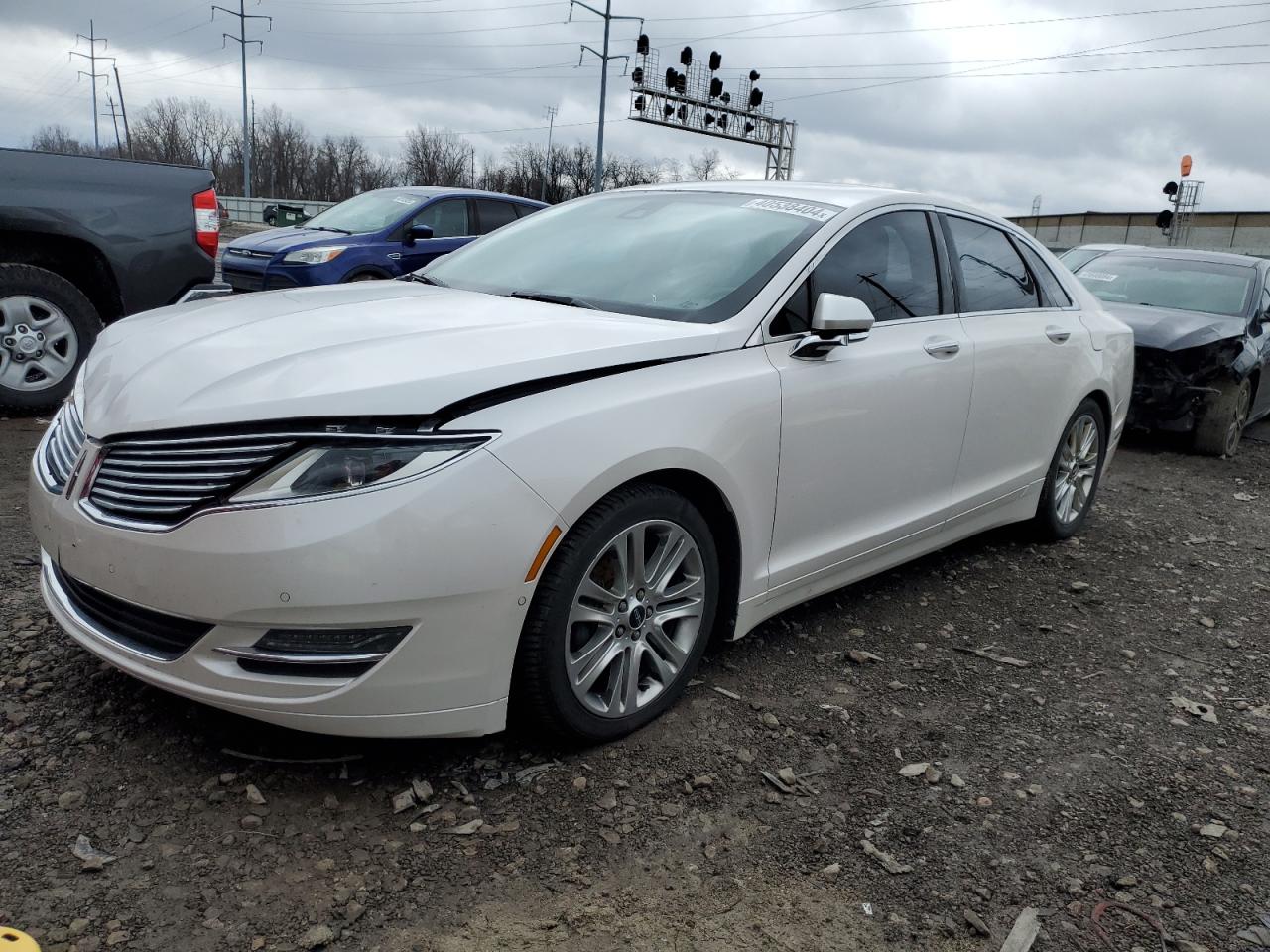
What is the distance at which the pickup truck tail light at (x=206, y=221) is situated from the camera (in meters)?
6.38

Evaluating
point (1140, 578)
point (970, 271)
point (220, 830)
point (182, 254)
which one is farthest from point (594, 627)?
point (182, 254)

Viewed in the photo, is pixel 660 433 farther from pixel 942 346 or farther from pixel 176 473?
pixel 942 346

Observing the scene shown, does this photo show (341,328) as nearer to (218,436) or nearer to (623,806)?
(218,436)

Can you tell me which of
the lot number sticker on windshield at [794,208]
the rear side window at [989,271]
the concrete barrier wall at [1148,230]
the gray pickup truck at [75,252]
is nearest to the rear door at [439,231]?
the gray pickup truck at [75,252]

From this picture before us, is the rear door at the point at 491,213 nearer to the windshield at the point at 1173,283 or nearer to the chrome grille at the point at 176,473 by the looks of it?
the windshield at the point at 1173,283

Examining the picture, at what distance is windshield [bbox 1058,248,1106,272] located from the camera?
9578 millimetres

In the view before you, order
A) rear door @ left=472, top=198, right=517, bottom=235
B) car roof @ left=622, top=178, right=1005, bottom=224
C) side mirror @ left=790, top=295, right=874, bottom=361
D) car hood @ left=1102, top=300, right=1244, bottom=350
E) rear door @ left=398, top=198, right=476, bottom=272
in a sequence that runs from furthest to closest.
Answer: rear door @ left=472, top=198, right=517, bottom=235 < rear door @ left=398, top=198, right=476, bottom=272 < car hood @ left=1102, top=300, right=1244, bottom=350 < car roof @ left=622, top=178, right=1005, bottom=224 < side mirror @ left=790, top=295, right=874, bottom=361

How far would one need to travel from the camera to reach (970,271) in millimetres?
4328

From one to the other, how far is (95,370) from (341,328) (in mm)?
727

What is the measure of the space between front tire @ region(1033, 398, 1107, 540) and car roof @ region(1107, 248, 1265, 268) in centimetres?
497

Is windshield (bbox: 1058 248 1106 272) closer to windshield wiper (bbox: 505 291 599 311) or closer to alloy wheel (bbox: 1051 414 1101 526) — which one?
alloy wheel (bbox: 1051 414 1101 526)

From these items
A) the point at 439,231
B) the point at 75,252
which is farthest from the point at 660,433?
the point at 439,231

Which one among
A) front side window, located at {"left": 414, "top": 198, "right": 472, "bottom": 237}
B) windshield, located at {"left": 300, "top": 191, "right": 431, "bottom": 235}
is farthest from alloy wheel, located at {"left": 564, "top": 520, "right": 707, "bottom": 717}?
front side window, located at {"left": 414, "top": 198, "right": 472, "bottom": 237}

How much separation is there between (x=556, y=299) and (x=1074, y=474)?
10.2 ft
